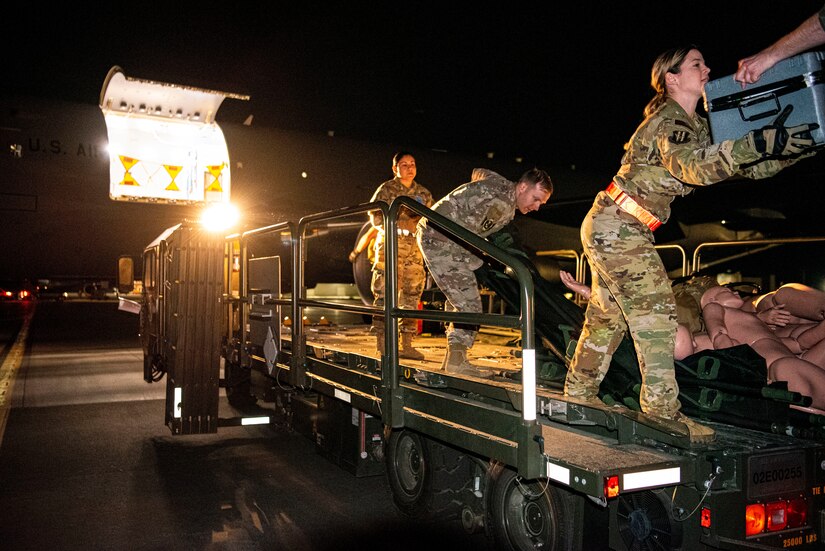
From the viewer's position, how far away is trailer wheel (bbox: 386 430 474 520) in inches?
168

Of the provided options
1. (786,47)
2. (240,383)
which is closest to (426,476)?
(786,47)

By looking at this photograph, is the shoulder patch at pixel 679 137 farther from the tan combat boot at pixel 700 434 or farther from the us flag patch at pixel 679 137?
the tan combat boot at pixel 700 434

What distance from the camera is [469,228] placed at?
450 cm

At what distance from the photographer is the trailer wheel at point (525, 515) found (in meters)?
3.30

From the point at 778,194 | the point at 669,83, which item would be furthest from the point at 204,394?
the point at 778,194

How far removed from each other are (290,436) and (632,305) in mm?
5030

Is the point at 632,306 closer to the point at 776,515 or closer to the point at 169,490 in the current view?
the point at 776,515

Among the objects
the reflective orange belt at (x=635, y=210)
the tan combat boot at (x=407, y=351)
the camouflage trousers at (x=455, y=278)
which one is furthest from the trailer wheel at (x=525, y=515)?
the tan combat boot at (x=407, y=351)

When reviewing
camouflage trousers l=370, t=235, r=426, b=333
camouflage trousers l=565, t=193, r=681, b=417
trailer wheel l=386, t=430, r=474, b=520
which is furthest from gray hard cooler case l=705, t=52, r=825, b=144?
camouflage trousers l=370, t=235, r=426, b=333

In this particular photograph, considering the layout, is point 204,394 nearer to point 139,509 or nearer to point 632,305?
point 139,509

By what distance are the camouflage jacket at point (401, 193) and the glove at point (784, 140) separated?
376cm

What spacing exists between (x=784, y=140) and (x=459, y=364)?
95.0 inches

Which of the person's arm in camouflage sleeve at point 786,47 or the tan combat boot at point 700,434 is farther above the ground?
the person's arm in camouflage sleeve at point 786,47

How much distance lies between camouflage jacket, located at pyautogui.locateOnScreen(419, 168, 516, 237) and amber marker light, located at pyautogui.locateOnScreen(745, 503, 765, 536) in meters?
2.23
